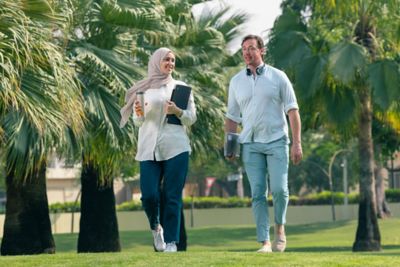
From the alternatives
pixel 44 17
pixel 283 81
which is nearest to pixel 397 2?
pixel 44 17

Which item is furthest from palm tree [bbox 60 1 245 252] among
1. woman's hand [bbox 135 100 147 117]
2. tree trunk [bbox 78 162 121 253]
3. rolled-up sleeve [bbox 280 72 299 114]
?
rolled-up sleeve [bbox 280 72 299 114]

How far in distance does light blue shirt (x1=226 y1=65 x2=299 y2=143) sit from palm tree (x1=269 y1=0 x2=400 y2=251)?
576 inches

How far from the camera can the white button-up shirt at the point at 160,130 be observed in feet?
34.6

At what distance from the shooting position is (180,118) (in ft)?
34.5

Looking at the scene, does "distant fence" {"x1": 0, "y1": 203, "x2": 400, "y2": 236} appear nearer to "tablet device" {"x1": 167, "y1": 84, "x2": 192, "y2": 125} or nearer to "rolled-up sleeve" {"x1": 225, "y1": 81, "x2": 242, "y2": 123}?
"rolled-up sleeve" {"x1": 225, "y1": 81, "x2": 242, "y2": 123}

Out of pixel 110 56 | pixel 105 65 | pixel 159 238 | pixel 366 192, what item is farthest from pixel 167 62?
pixel 366 192

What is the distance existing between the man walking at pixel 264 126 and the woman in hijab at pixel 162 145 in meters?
0.54

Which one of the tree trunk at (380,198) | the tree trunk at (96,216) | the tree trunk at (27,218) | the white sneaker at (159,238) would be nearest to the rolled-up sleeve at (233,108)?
the white sneaker at (159,238)

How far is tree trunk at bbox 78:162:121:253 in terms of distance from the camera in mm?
23484

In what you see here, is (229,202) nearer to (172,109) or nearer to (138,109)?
(138,109)

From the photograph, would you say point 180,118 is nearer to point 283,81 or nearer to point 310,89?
point 283,81

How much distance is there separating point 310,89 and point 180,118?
15.3 meters

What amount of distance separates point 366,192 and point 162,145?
58.5 ft

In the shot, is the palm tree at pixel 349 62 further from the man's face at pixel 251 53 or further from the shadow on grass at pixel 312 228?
the man's face at pixel 251 53
